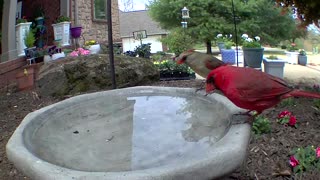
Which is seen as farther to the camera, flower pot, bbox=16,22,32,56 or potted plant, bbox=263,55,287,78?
potted plant, bbox=263,55,287,78

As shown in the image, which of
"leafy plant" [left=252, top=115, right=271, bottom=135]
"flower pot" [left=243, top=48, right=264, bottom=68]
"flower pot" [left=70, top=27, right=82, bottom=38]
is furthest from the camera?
"flower pot" [left=243, top=48, right=264, bottom=68]

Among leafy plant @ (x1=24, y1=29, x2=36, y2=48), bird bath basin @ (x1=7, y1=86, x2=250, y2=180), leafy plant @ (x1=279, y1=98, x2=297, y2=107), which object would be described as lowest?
leafy plant @ (x1=279, y1=98, x2=297, y2=107)

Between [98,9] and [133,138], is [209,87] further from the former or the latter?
[98,9]

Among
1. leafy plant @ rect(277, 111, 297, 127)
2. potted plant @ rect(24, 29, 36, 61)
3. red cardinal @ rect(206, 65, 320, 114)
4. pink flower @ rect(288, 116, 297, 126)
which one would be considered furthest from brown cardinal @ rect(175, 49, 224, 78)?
potted plant @ rect(24, 29, 36, 61)

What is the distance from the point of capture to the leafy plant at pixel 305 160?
2770 millimetres

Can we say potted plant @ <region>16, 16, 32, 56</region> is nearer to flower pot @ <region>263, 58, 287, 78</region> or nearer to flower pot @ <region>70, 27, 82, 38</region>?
flower pot @ <region>70, 27, 82, 38</region>

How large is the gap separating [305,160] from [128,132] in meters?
1.68

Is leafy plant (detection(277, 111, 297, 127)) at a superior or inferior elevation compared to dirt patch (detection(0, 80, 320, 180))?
superior

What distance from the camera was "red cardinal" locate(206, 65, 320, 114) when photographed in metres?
1.71

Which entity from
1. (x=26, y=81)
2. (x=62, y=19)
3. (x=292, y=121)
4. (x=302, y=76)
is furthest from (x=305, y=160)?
(x=302, y=76)

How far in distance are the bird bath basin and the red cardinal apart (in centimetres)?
15

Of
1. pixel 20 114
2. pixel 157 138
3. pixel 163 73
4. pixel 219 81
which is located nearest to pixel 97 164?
pixel 157 138

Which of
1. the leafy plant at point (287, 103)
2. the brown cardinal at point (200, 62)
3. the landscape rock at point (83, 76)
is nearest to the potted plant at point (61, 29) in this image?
the landscape rock at point (83, 76)

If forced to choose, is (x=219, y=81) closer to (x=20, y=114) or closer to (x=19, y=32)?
(x=20, y=114)
